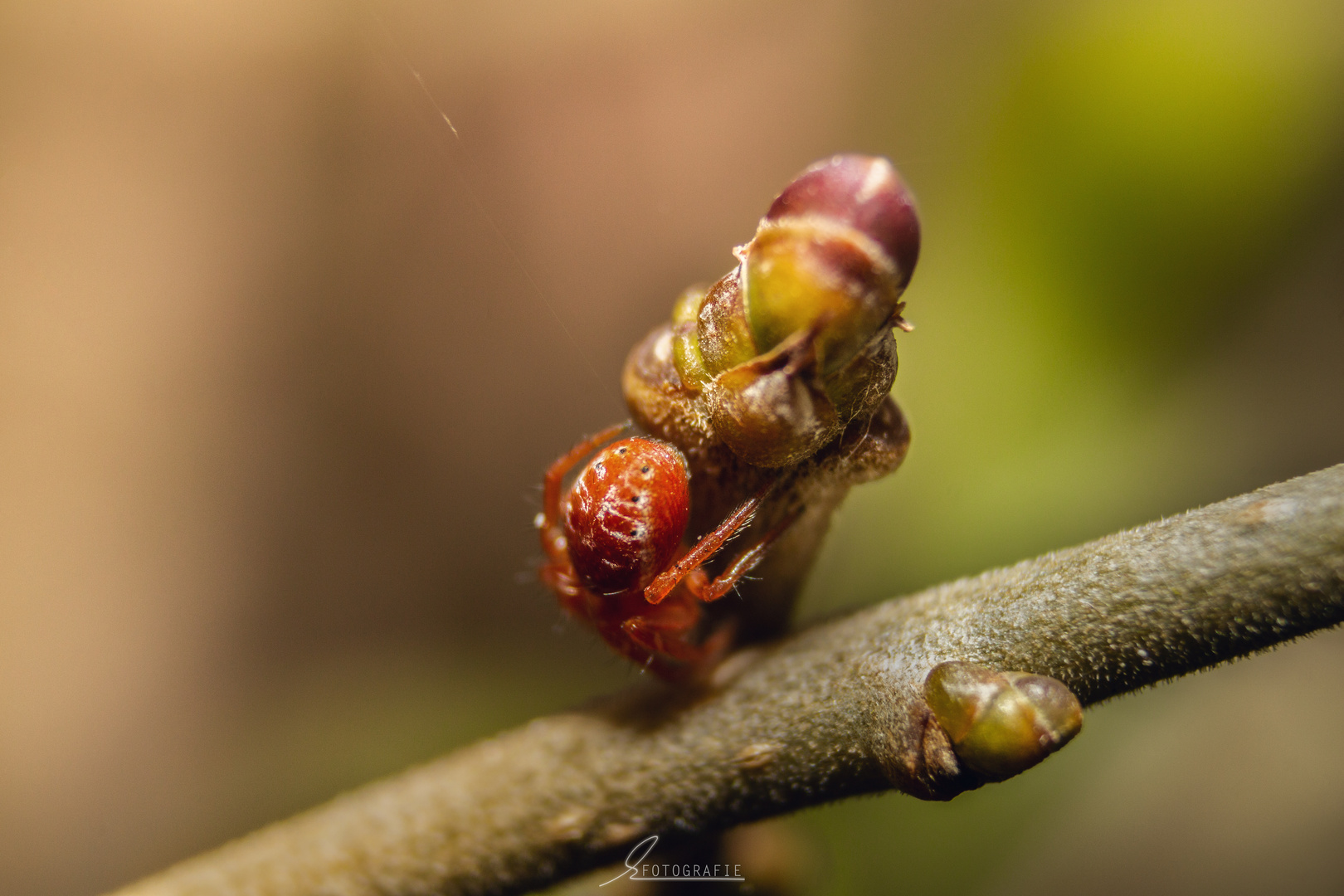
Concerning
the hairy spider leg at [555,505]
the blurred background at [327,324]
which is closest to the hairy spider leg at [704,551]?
the hairy spider leg at [555,505]

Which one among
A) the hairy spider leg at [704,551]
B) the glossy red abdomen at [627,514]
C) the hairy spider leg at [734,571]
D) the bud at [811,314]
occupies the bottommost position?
the hairy spider leg at [734,571]

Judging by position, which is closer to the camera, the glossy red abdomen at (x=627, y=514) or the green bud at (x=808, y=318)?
the green bud at (x=808, y=318)

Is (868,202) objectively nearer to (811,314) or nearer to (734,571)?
(811,314)

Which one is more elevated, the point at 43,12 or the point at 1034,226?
the point at 43,12

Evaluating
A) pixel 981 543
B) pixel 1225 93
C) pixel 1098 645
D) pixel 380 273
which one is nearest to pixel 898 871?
pixel 981 543

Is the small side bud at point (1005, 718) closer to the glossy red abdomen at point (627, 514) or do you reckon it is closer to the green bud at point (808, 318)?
the green bud at point (808, 318)

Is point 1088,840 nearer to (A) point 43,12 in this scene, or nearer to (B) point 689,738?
(B) point 689,738

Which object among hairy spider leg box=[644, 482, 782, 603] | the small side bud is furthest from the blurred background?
the small side bud
